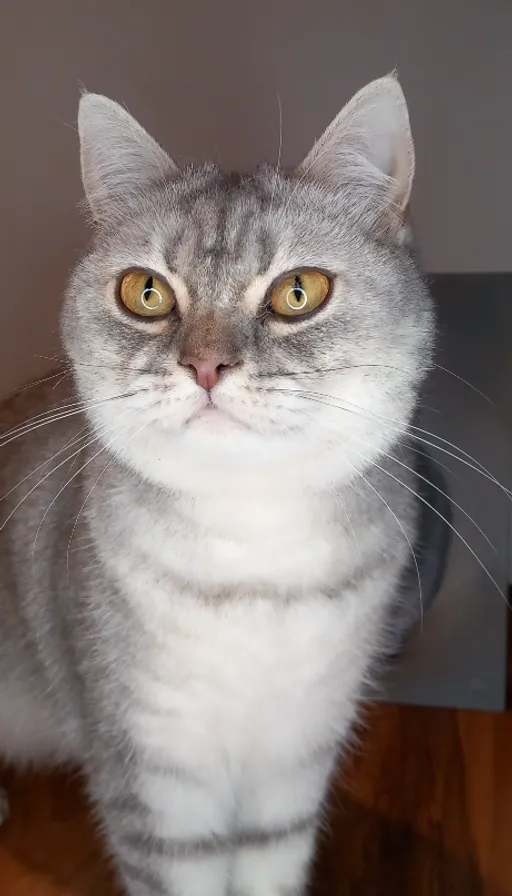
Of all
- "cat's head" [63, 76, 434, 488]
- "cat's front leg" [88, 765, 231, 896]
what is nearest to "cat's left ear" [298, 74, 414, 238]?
"cat's head" [63, 76, 434, 488]

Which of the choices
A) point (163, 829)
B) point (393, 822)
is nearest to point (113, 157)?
point (163, 829)

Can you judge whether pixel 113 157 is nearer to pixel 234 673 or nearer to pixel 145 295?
→ pixel 145 295

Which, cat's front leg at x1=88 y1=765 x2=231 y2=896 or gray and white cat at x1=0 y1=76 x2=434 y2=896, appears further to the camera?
cat's front leg at x1=88 y1=765 x2=231 y2=896

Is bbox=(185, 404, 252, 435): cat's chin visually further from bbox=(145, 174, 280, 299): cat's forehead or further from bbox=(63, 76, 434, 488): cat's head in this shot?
bbox=(145, 174, 280, 299): cat's forehead

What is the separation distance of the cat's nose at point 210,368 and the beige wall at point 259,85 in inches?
26.7

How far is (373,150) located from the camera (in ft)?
2.91

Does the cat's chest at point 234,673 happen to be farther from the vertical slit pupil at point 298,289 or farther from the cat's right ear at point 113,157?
the cat's right ear at point 113,157

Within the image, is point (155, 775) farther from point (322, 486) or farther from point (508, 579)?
point (508, 579)

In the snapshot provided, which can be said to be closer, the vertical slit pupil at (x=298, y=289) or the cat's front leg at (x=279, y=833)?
the vertical slit pupil at (x=298, y=289)

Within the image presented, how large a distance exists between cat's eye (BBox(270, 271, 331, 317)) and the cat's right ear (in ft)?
0.81

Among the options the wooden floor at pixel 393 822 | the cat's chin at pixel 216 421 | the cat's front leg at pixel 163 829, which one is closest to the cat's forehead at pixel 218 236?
the cat's chin at pixel 216 421

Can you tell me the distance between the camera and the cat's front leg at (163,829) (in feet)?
3.23

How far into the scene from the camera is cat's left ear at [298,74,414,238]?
844 mm

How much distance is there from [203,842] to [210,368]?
62cm
